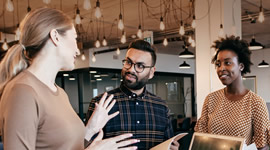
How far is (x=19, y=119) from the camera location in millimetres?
908

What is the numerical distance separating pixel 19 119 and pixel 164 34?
264 inches

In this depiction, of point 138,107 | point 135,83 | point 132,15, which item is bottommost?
point 138,107

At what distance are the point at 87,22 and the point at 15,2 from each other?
1.94 metres

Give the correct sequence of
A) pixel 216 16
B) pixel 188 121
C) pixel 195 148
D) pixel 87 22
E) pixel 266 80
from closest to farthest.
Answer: pixel 195 148 → pixel 216 16 → pixel 87 22 → pixel 188 121 → pixel 266 80

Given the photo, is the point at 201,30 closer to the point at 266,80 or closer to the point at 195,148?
the point at 195,148

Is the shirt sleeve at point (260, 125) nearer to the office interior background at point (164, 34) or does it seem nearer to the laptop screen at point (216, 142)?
the laptop screen at point (216, 142)

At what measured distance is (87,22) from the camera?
6.72 m

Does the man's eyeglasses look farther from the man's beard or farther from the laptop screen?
the laptop screen

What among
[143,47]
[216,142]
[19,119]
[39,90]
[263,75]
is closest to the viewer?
[19,119]

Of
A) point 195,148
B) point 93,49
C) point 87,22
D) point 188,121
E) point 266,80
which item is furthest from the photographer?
point 266,80

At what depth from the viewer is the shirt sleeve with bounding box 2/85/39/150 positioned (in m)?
0.90

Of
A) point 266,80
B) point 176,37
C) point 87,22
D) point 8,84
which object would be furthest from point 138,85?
point 266,80

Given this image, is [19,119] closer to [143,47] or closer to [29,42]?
[29,42]

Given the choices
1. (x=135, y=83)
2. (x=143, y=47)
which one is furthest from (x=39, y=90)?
(x=143, y=47)
